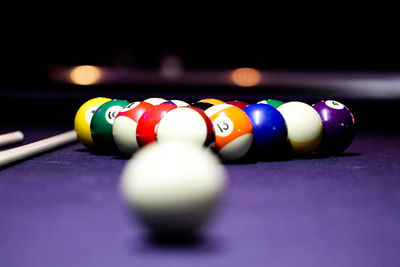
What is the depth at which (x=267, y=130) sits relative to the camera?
152 inches

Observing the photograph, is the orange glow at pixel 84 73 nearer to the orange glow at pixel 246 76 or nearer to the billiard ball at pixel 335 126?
the orange glow at pixel 246 76

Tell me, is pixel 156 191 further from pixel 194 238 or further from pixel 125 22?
pixel 125 22

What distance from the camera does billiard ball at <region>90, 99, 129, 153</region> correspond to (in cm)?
416

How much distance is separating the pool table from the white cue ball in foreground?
0.08 metres

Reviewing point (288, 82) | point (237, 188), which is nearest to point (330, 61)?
point (288, 82)

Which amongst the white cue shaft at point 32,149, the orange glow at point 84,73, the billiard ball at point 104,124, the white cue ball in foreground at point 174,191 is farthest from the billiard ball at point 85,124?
the orange glow at point 84,73

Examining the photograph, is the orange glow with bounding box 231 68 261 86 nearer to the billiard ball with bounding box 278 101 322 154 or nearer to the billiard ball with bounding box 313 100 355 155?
the billiard ball with bounding box 313 100 355 155

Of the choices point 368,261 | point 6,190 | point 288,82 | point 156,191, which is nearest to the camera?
point 368,261

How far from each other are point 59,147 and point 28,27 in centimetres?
1302

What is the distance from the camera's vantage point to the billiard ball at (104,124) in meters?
4.16

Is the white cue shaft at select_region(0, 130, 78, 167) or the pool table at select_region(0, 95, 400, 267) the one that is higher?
the pool table at select_region(0, 95, 400, 267)

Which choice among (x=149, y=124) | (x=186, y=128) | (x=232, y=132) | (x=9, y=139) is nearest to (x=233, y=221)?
(x=186, y=128)

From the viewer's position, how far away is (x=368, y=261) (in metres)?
1.72

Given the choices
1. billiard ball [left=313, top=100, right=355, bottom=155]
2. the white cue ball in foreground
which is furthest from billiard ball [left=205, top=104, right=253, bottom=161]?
the white cue ball in foreground
